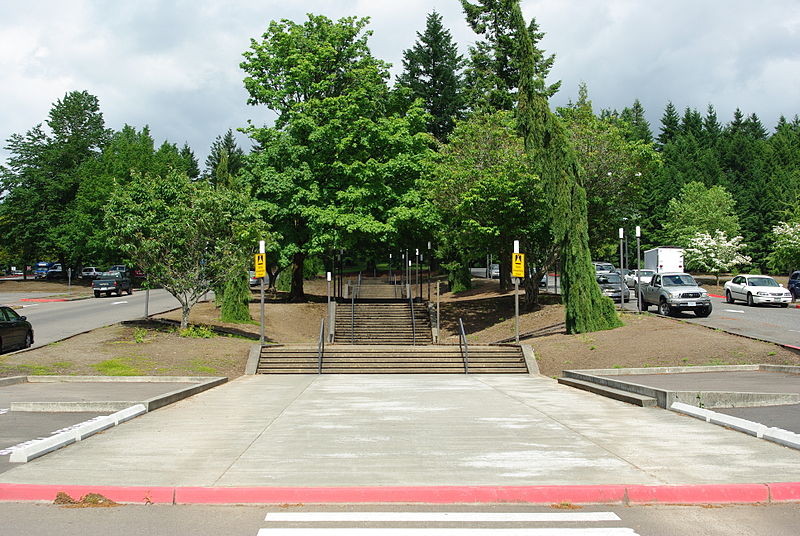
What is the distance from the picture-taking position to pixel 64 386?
52.4 feet

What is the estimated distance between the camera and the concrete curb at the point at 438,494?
6410mm

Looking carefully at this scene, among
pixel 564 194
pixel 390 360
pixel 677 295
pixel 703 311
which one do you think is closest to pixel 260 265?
pixel 390 360

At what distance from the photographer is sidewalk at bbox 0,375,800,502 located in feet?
23.0

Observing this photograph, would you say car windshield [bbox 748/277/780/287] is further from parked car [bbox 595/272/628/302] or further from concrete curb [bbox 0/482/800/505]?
concrete curb [bbox 0/482/800/505]

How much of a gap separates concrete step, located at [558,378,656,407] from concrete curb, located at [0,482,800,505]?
622cm

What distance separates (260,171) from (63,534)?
35006 millimetres

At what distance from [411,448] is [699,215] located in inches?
2835

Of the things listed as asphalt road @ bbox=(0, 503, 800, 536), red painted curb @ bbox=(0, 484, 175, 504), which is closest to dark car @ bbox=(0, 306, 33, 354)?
red painted curb @ bbox=(0, 484, 175, 504)

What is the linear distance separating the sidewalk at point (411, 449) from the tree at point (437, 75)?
59.0m

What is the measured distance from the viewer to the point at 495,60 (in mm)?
53844

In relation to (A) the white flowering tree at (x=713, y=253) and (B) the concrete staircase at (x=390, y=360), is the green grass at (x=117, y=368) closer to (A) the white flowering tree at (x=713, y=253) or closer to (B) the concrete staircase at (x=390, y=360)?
(B) the concrete staircase at (x=390, y=360)

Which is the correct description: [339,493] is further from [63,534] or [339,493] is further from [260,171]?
[260,171]

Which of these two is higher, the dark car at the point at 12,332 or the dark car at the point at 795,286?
the dark car at the point at 795,286

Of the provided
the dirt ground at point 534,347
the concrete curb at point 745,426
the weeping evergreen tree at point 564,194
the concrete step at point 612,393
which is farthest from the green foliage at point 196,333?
the concrete curb at point 745,426
